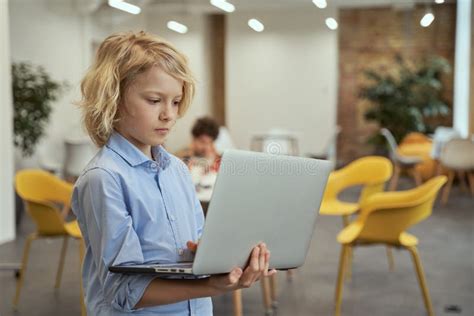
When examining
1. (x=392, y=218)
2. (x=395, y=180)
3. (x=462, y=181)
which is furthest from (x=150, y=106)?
(x=462, y=181)

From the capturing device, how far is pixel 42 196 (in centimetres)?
388

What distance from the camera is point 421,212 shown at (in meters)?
3.28

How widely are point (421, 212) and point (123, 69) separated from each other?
2.37 meters

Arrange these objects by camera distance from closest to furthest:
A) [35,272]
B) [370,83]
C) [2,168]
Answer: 1. [35,272]
2. [2,168]
3. [370,83]

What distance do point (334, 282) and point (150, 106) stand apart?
10.2 feet

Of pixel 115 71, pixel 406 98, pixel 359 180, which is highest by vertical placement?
pixel 406 98

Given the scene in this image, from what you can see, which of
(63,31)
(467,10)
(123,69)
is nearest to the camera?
(123,69)

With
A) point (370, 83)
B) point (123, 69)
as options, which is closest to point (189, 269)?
point (123, 69)

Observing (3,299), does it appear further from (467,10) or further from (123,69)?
(467,10)

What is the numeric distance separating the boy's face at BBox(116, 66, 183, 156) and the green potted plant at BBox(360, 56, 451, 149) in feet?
28.9

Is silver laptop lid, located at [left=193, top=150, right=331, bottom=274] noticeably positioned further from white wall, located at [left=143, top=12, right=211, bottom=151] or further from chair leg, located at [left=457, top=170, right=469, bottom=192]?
chair leg, located at [left=457, top=170, right=469, bottom=192]

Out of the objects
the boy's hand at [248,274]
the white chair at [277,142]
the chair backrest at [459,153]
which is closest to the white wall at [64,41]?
the white chair at [277,142]

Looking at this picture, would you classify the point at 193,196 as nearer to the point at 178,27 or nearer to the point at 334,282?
the point at 334,282

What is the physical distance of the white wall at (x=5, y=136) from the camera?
4.98m
